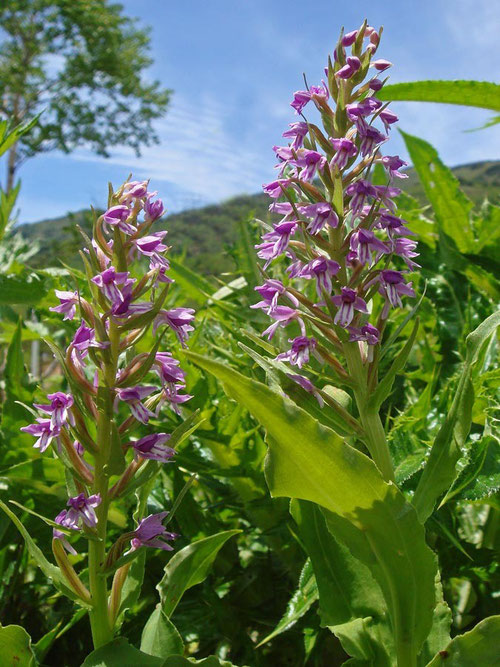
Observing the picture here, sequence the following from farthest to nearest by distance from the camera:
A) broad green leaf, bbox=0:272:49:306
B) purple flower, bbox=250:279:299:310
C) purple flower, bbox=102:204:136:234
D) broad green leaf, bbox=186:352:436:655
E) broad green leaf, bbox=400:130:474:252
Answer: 1. broad green leaf, bbox=400:130:474:252
2. broad green leaf, bbox=0:272:49:306
3. purple flower, bbox=250:279:299:310
4. purple flower, bbox=102:204:136:234
5. broad green leaf, bbox=186:352:436:655

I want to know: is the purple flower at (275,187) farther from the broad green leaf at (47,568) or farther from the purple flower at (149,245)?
the broad green leaf at (47,568)

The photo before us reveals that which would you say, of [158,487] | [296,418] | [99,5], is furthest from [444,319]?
[99,5]

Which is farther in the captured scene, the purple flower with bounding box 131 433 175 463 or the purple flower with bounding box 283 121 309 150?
the purple flower with bounding box 283 121 309 150

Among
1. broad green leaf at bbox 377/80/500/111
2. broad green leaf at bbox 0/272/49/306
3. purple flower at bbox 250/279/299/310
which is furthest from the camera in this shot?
broad green leaf at bbox 377/80/500/111

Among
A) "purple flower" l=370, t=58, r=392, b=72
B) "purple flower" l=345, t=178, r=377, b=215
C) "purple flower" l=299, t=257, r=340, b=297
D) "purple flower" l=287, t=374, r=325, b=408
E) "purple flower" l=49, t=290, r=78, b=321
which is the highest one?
"purple flower" l=370, t=58, r=392, b=72

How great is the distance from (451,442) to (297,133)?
0.63 meters

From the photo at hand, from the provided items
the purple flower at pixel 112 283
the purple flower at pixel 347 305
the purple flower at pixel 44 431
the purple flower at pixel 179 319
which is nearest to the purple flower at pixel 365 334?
the purple flower at pixel 347 305

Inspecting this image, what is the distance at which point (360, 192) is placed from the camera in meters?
1.04

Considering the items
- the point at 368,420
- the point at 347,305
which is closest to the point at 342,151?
the point at 347,305

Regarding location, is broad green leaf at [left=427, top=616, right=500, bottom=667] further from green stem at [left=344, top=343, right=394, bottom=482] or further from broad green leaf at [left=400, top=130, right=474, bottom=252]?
broad green leaf at [left=400, top=130, right=474, bottom=252]

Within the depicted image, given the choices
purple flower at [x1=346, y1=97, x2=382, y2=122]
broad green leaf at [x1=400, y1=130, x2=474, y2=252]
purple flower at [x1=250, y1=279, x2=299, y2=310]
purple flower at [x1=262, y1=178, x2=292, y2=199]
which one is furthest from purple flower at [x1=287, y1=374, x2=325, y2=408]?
broad green leaf at [x1=400, y1=130, x2=474, y2=252]

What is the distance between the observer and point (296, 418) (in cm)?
87

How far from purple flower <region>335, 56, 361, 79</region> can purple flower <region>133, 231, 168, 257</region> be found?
0.42 meters

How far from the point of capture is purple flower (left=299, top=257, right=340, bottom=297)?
1011 millimetres
